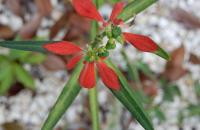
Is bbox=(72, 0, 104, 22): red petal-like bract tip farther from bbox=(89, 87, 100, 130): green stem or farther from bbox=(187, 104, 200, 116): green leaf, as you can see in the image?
bbox=(187, 104, 200, 116): green leaf

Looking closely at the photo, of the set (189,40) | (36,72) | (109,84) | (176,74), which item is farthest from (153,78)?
(109,84)

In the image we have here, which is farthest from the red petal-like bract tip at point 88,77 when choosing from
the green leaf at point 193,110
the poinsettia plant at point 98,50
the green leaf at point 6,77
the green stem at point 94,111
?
the green leaf at point 193,110

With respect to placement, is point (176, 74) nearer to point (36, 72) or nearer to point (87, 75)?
point (36, 72)

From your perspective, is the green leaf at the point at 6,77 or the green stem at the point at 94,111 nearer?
the green stem at the point at 94,111

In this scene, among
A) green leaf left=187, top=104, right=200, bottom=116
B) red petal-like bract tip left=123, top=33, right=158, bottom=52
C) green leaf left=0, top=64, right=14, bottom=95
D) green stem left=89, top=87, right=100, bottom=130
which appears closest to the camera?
red petal-like bract tip left=123, top=33, right=158, bottom=52

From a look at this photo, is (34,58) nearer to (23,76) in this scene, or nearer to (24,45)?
(23,76)

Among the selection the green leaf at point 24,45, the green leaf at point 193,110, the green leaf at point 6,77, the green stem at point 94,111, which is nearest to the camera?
the green leaf at point 24,45

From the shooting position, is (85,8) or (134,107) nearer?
(85,8)

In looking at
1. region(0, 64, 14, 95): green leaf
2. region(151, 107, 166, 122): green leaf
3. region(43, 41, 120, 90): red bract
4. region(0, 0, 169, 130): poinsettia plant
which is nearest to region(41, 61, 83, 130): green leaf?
region(0, 0, 169, 130): poinsettia plant

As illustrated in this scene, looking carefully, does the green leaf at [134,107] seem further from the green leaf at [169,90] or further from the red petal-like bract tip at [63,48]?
the green leaf at [169,90]

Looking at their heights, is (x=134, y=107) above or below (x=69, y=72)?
below

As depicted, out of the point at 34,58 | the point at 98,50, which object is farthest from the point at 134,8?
the point at 34,58
